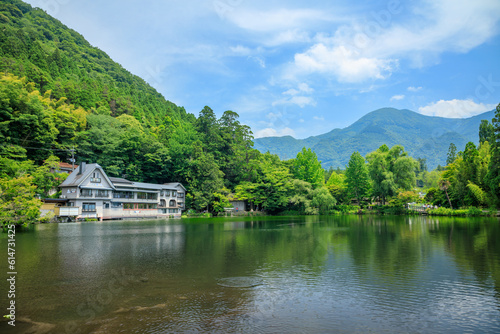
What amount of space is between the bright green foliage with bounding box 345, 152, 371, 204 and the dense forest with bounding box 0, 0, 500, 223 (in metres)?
0.18

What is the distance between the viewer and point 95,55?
101125 millimetres

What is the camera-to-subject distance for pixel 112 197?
1748 inches

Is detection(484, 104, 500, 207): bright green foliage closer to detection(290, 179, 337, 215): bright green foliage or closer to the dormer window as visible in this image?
detection(290, 179, 337, 215): bright green foliage

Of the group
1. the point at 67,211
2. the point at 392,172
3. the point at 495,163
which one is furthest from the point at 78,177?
the point at 495,163

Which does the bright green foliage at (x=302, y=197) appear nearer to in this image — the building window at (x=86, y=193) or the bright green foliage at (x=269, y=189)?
the bright green foliage at (x=269, y=189)

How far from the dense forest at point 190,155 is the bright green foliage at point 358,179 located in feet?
0.60

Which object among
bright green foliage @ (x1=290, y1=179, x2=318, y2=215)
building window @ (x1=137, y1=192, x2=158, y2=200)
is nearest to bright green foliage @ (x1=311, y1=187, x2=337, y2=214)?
bright green foliage @ (x1=290, y1=179, x2=318, y2=215)

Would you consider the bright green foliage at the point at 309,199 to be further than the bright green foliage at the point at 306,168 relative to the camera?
No

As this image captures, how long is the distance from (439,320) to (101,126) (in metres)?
57.0

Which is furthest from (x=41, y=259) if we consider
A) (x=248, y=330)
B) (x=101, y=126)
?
(x=101, y=126)

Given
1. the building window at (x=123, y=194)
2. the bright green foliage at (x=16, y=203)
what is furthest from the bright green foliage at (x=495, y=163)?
the building window at (x=123, y=194)

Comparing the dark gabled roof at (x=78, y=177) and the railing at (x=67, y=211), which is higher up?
the dark gabled roof at (x=78, y=177)

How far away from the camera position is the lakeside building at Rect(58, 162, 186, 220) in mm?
39750

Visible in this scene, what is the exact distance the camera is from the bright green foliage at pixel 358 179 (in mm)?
57750
